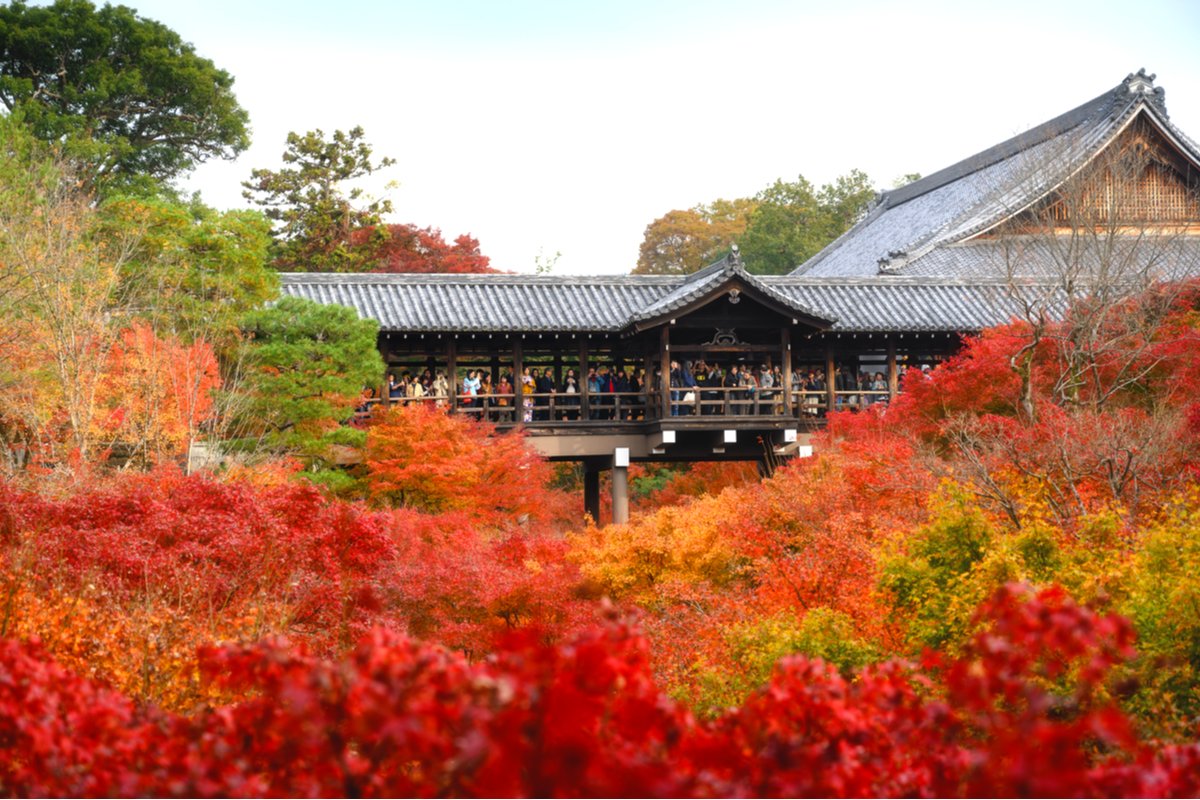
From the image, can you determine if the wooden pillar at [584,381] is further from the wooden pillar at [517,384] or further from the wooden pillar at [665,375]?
the wooden pillar at [665,375]

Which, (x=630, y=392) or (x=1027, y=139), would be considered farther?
(x=1027, y=139)

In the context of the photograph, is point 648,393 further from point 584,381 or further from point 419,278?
point 419,278

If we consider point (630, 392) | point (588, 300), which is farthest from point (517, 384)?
point (588, 300)

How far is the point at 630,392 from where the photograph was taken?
28078 millimetres

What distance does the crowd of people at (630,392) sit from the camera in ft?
87.9

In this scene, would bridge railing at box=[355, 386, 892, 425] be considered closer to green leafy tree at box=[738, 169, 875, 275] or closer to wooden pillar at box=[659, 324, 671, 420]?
wooden pillar at box=[659, 324, 671, 420]

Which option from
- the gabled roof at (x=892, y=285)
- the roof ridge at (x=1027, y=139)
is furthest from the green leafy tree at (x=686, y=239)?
the gabled roof at (x=892, y=285)

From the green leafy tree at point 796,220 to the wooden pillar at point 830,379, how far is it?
26498mm

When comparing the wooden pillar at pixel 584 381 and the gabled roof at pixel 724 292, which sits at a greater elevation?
the gabled roof at pixel 724 292

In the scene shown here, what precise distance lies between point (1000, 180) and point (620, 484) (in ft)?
54.2

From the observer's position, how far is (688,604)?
15.6m

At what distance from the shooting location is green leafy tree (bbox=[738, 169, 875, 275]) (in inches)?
2218

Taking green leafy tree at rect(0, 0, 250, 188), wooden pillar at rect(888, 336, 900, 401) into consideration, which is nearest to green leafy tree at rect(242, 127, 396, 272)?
green leafy tree at rect(0, 0, 250, 188)

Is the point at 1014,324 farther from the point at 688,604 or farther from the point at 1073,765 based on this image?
the point at 1073,765
